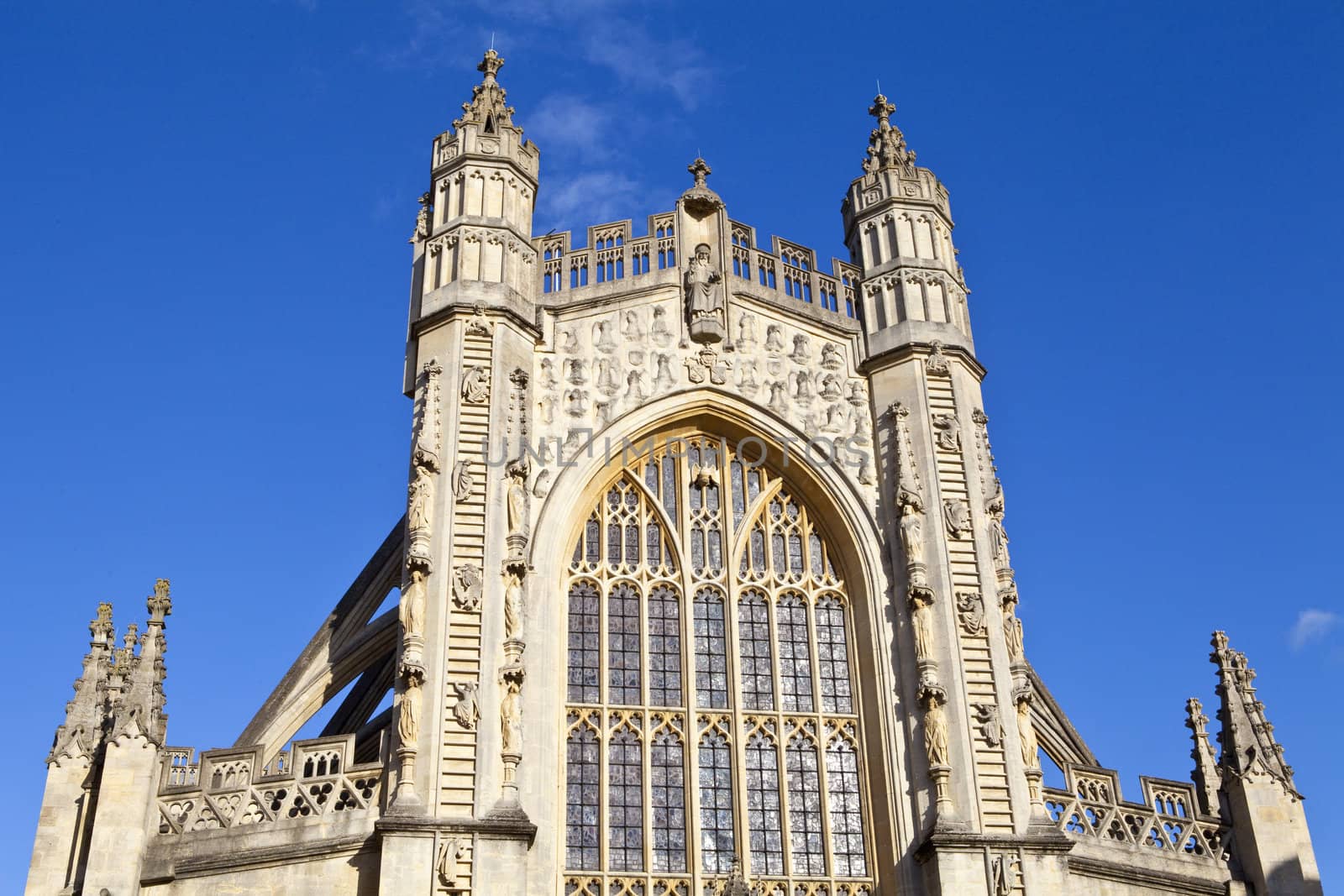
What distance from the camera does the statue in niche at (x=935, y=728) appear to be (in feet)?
66.2

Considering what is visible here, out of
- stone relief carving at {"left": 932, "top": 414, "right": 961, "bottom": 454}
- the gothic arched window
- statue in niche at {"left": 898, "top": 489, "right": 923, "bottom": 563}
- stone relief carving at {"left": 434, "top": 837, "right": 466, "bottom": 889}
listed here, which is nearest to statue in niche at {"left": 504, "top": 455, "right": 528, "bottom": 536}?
the gothic arched window

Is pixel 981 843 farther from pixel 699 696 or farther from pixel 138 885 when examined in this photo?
pixel 138 885

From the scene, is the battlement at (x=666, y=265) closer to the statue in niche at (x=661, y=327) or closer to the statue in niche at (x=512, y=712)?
the statue in niche at (x=661, y=327)

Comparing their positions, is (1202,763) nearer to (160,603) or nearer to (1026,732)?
(1026,732)

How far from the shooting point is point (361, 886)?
18500 millimetres

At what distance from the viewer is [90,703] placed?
20469 millimetres

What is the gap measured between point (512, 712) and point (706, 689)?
3.20 metres

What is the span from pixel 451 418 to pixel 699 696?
4974 millimetres

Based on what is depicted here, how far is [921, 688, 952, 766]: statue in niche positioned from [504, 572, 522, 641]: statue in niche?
17.2 ft

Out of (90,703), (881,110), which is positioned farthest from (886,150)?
(90,703)

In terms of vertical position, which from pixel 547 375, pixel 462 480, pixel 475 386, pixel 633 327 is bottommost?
pixel 462 480

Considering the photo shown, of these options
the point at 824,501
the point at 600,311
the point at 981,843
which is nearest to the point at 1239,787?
the point at 981,843

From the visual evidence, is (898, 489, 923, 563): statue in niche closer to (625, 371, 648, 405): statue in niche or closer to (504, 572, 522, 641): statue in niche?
(625, 371, 648, 405): statue in niche

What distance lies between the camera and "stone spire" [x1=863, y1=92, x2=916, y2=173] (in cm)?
2603
